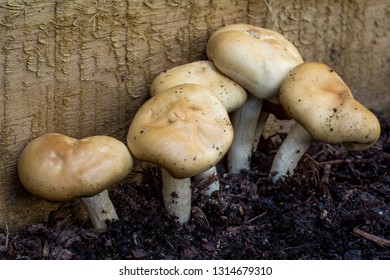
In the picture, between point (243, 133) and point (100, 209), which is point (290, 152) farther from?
point (100, 209)

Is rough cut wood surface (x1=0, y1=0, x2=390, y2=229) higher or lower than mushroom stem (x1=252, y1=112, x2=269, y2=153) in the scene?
higher

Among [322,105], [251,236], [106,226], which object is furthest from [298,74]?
[106,226]

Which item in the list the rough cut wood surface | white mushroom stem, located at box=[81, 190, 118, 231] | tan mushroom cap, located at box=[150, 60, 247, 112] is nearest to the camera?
the rough cut wood surface

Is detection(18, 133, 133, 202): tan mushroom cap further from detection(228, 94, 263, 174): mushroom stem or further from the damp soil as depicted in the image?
detection(228, 94, 263, 174): mushroom stem

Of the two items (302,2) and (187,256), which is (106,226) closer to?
(187,256)

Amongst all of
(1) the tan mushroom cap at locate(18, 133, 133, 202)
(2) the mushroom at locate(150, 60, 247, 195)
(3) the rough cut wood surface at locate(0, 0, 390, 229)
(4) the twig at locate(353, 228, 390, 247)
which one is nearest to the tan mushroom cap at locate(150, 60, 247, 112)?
(2) the mushroom at locate(150, 60, 247, 195)

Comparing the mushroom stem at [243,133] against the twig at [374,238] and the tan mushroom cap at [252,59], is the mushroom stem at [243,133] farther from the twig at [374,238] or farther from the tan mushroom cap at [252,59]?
the twig at [374,238]

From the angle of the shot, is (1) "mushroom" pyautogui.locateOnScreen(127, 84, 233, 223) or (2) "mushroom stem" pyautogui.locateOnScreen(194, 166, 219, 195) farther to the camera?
(2) "mushroom stem" pyautogui.locateOnScreen(194, 166, 219, 195)
